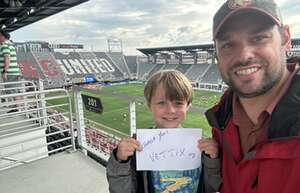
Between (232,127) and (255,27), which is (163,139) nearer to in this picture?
(232,127)

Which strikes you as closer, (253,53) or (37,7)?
(253,53)

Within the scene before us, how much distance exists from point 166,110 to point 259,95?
43cm

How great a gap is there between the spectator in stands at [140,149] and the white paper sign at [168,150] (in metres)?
0.03

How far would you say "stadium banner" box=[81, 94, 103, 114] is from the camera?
2920 millimetres

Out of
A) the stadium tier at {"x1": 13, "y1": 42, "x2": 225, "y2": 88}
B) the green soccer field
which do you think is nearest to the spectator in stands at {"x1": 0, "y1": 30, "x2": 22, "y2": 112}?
the green soccer field

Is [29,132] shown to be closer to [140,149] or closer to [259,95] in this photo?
[140,149]

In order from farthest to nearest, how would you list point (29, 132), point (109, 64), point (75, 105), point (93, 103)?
point (109, 64)
point (29, 132)
point (75, 105)
point (93, 103)

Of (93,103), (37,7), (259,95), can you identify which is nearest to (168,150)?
(259,95)

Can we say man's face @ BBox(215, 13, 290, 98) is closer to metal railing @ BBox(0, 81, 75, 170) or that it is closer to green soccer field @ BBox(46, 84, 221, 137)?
metal railing @ BBox(0, 81, 75, 170)

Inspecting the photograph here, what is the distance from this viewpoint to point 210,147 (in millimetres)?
1067

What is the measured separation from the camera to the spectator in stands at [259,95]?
783mm

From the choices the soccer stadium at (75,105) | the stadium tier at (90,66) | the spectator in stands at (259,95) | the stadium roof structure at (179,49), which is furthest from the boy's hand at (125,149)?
the stadium tier at (90,66)

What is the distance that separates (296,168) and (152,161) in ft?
1.90

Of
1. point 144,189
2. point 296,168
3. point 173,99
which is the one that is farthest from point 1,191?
point 296,168
